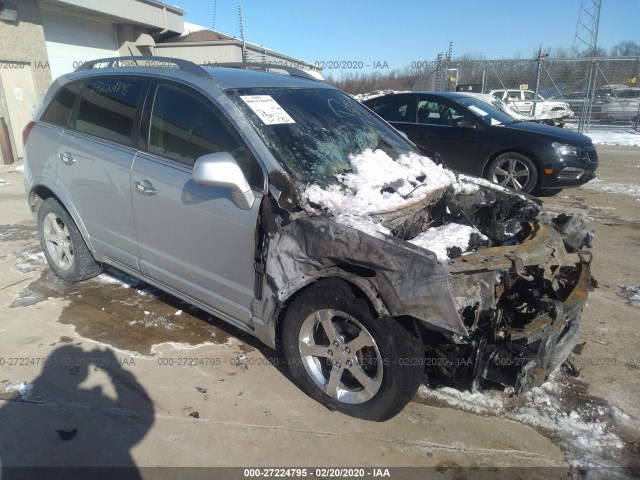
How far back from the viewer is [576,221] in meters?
3.19

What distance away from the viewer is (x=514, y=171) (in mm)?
7270

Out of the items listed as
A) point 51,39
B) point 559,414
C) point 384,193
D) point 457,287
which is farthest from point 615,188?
point 51,39

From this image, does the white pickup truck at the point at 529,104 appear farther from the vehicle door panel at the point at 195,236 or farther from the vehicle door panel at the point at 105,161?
the vehicle door panel at the point at 195,236

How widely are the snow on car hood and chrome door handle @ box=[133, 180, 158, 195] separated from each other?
3.88 feet

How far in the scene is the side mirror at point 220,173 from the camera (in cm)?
254

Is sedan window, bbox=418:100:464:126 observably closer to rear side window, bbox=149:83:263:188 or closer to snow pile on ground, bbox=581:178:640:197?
snow pile on ground, bbox=581:178:640:197

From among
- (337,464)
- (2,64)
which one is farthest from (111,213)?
(2,64)

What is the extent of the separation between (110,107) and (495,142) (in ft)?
18.6

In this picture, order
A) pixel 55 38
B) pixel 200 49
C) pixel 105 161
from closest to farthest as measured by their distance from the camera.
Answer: pixel 105 161 → pixel 55 38 → pixel 200 49

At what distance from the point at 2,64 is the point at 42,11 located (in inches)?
90.9

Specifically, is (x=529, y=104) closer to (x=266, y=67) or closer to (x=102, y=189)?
(x=266, y=67)

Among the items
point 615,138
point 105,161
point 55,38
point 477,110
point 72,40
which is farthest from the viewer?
point 615,138

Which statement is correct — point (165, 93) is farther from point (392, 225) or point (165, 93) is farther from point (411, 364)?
point (411, 364)

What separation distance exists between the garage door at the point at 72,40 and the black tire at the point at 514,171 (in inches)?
401
